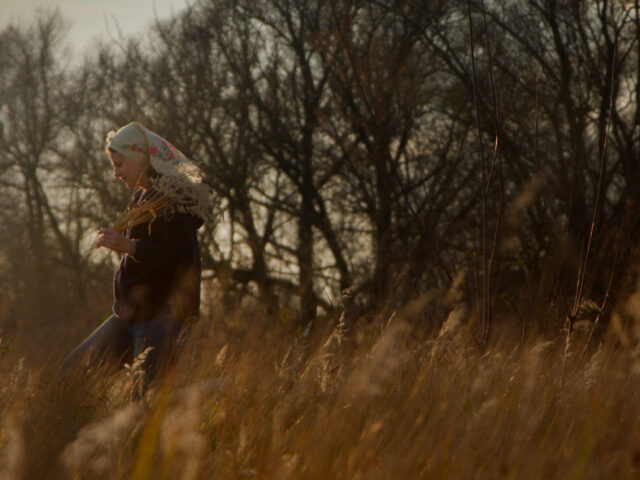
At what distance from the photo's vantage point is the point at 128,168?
12.4ft

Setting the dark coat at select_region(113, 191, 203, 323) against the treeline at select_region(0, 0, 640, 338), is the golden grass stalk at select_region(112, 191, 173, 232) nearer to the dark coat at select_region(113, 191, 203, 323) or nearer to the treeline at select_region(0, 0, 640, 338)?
the dark coat at select_region(113, 191, 203, 323)

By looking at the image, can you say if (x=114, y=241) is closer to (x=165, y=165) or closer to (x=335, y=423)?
(x=165, y=165)

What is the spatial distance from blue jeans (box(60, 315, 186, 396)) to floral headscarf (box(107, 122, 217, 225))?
0.53 metres

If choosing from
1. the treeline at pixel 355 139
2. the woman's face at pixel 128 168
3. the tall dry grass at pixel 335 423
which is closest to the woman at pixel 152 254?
the woman's face at pixel 128 168

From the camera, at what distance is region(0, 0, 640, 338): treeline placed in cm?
904

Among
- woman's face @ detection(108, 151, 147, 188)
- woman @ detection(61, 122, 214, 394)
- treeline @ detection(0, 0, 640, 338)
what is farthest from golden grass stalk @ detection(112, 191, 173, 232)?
treeline @ detection(0, 0, 640, 338)

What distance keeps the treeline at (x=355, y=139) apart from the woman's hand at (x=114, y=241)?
13.9 ft

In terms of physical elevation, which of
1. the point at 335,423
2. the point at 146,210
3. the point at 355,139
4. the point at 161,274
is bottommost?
the point at 335,423

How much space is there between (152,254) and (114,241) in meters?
0.19

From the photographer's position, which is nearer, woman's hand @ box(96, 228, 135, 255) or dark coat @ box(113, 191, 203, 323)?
woman's hand @ box(96, 228, 135, 255)

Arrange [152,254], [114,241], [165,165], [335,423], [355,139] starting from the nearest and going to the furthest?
[335,423] < [114,241] < [152,254] < [165,165] < [355,139]

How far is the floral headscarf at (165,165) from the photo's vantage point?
3.65m

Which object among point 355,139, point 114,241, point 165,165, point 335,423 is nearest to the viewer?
point 335,423

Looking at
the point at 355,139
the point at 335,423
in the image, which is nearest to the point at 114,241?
the point at 335,423
